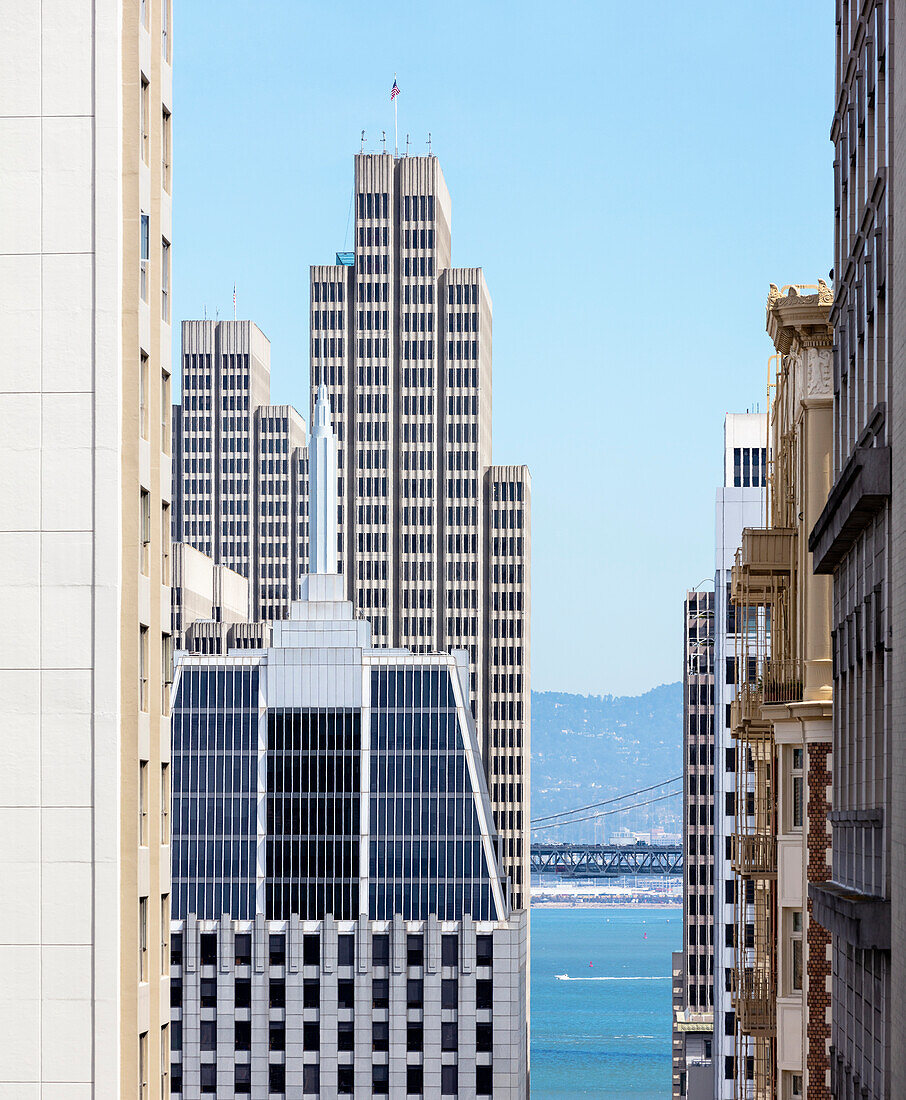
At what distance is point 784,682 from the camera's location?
138 feet

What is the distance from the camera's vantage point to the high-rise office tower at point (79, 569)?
35.1 m

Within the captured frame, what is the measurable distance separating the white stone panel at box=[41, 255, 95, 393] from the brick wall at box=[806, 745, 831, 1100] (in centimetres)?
1742

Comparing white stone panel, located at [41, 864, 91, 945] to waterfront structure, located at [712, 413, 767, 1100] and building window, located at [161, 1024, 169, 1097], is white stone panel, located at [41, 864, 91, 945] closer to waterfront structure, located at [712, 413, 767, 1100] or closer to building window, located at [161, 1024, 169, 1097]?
building window, located at [161, 1024, 169, 1097]

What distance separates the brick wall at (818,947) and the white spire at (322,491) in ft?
351

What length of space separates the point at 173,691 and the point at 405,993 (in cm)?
2688

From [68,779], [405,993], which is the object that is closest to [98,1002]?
[68,779]

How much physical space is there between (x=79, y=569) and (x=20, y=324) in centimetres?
502

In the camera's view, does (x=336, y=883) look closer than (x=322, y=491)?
Yes

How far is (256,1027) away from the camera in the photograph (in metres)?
125

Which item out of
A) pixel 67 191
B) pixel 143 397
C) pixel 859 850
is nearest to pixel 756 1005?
pixel 859 850

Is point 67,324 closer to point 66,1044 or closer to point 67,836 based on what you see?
point 67,836

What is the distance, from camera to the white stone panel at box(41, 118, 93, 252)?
120 ft

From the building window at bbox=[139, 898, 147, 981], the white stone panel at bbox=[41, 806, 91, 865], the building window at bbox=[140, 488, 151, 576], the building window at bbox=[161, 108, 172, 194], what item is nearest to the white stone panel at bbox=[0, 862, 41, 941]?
the white stone panel at bbox=[41, 806, 91, 865]

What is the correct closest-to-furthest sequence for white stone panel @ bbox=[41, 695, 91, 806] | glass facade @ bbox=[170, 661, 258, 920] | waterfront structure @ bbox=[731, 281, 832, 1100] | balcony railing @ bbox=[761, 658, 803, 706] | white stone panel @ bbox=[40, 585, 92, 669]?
white stone panel @ bbox=[41, 695, 91, 806]
white stone panel @ bbox=[40, 585, 92, 669]
waterfront structure @ bbox=[731, 281, 832, 1100]
balcony railing @ bbox=[761, 658, 803, 706]
glass facade @ bbox=[170, 661, 258, 920]
